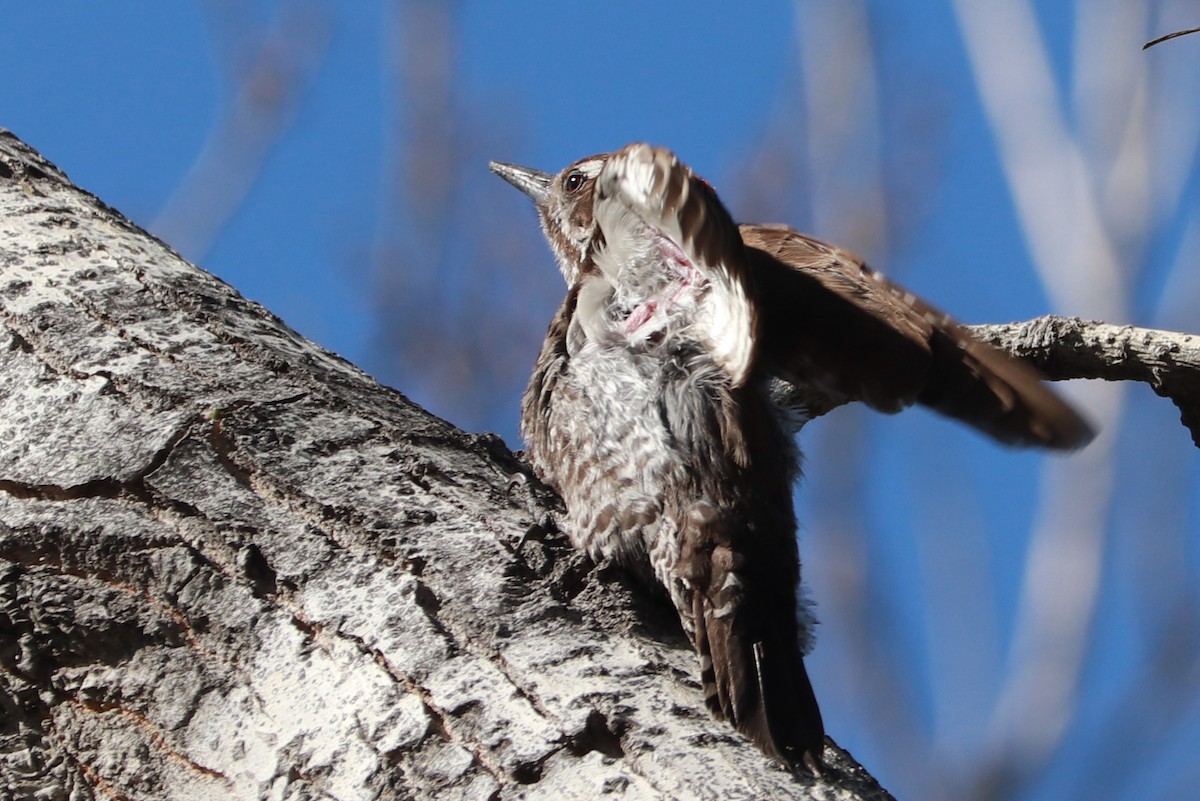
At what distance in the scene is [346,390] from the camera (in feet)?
7.59

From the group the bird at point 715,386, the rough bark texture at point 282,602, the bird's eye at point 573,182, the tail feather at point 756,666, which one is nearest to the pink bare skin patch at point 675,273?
the bird at point 715,386

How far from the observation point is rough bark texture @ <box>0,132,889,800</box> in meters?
1.60

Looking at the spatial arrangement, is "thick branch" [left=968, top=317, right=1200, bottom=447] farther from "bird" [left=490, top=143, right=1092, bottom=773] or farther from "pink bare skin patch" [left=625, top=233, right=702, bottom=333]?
"pink bare skin patch" [left=625, top=233, right=702, bottom=333]

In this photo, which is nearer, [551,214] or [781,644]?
[781,644]

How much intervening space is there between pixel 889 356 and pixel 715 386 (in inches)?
13.6

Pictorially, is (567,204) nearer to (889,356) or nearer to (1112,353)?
(889,356)

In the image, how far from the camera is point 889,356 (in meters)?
2.49

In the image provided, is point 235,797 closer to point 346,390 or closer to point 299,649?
point 299,649

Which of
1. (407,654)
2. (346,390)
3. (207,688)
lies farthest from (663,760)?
(346,390)

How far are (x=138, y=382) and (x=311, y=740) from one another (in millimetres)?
811

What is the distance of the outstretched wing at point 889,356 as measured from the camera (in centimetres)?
246

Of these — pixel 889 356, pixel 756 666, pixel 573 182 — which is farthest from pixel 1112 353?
pixel 573 182

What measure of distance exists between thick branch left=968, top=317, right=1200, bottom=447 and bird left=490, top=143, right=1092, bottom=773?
0.19ft

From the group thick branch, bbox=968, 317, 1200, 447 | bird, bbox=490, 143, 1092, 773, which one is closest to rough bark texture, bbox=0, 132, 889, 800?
bird, bbox=490, 143, 1092, 773
